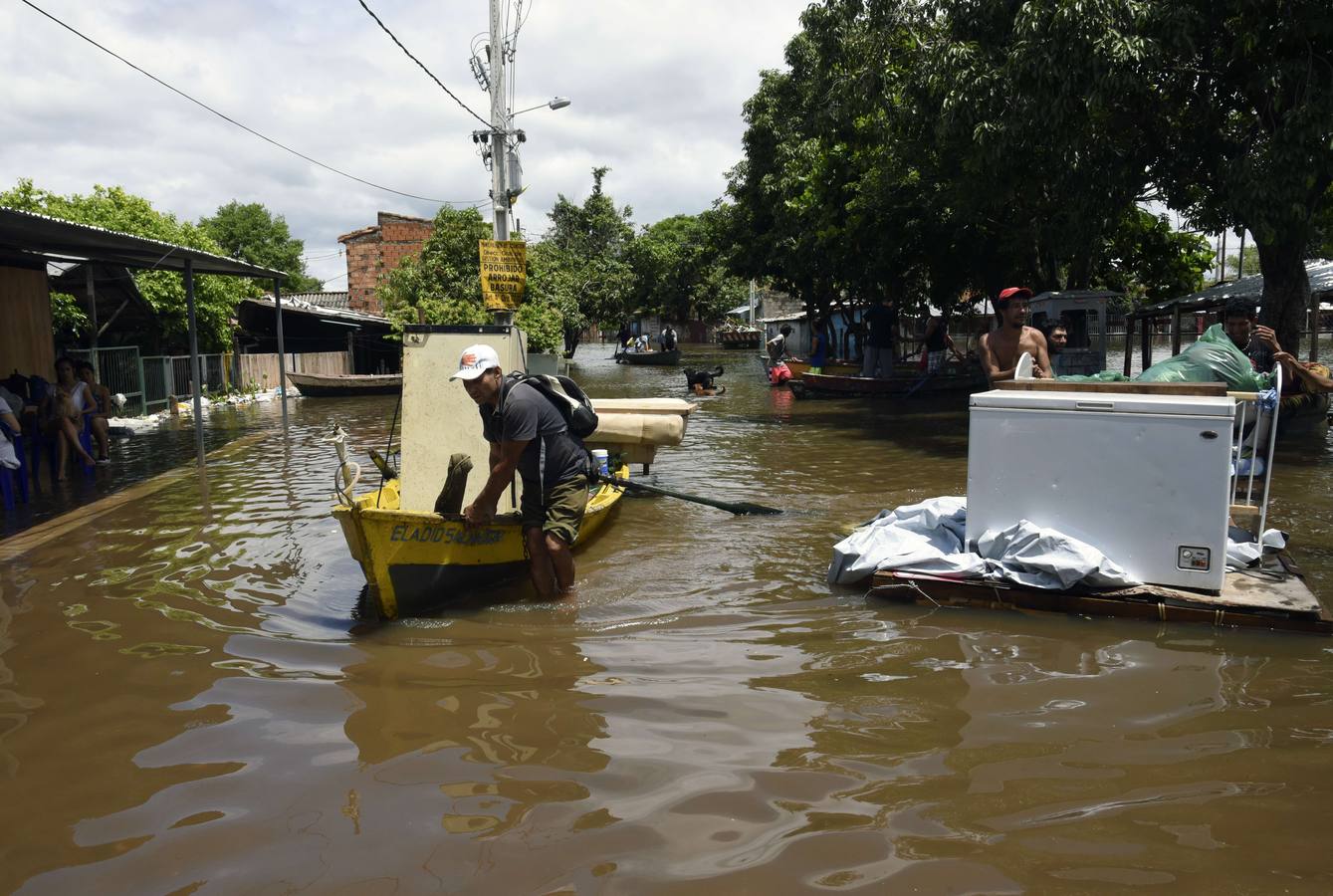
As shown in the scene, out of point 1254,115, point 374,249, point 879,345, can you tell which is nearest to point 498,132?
point 879,345

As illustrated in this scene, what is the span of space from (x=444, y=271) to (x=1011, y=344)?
83.3 ft

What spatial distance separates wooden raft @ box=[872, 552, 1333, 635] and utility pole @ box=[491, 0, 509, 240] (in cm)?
1402

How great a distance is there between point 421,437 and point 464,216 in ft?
83.9

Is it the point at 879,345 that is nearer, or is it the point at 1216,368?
the point at 1216,368

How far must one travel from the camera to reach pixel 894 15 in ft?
53.5

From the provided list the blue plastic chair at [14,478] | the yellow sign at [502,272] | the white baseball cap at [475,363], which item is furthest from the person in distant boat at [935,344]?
the white baseball cap at [475,363]

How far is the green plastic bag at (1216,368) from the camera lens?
605 cm

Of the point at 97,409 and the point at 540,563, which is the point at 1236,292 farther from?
the point at 97,409

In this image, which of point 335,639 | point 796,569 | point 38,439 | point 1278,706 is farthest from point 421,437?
point 38,439

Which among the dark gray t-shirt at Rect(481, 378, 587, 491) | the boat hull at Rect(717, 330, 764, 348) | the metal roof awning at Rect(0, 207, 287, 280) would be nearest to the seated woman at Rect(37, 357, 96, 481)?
the metal roof awning at Rect(0, 207, 287, 280)

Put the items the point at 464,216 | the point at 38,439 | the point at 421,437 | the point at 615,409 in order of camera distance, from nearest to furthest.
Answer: the point at 421,437
the point at 615,409
the point at 38,439
the point at 464,216

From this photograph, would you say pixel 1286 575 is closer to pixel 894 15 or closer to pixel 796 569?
pixel 796 569

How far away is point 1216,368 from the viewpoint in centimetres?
609

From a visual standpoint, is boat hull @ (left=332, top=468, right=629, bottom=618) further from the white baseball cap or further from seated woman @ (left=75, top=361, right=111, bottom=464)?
seated woman @ (left=75, top=361, right=111, bottom=464)
